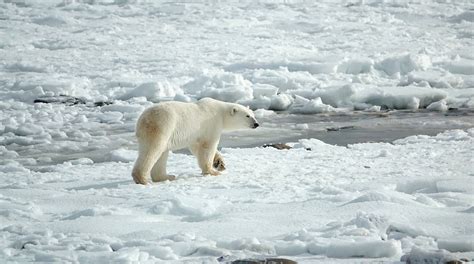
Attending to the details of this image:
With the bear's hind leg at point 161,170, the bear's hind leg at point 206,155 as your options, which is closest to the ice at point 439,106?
the bear's hind leg at point 206,155

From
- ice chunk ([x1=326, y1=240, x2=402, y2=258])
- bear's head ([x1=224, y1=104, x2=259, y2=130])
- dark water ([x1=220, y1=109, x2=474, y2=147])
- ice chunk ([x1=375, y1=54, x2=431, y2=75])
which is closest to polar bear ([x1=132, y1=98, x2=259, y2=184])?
bear's head ([x1=224, y1=104, x2=259, y2=130])

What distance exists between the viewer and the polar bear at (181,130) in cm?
616

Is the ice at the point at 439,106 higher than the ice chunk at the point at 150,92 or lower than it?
higher

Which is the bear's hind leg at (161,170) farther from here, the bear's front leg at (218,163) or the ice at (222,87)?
the ice at (222,87)

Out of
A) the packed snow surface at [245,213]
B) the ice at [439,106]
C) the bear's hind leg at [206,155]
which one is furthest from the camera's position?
the ice at [439,106]

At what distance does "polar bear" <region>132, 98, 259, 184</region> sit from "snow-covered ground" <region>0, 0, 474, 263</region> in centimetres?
25

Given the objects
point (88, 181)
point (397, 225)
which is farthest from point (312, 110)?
point (397, 225)

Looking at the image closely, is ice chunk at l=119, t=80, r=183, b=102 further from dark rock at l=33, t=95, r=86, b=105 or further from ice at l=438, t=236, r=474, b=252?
ice at l=438, t=236, r=474, b=252

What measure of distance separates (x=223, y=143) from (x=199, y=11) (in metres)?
16.5

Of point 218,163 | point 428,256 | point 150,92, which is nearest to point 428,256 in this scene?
point 428,256

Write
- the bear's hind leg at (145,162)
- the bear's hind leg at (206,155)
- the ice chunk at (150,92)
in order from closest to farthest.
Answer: the bear's hind leg at (145,162) < the bear's hind leg at (206,155) < the ice chunk at (150,92)

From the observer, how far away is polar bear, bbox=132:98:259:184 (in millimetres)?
6156

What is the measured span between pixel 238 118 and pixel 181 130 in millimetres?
961

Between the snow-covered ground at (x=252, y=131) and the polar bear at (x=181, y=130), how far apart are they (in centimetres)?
25
